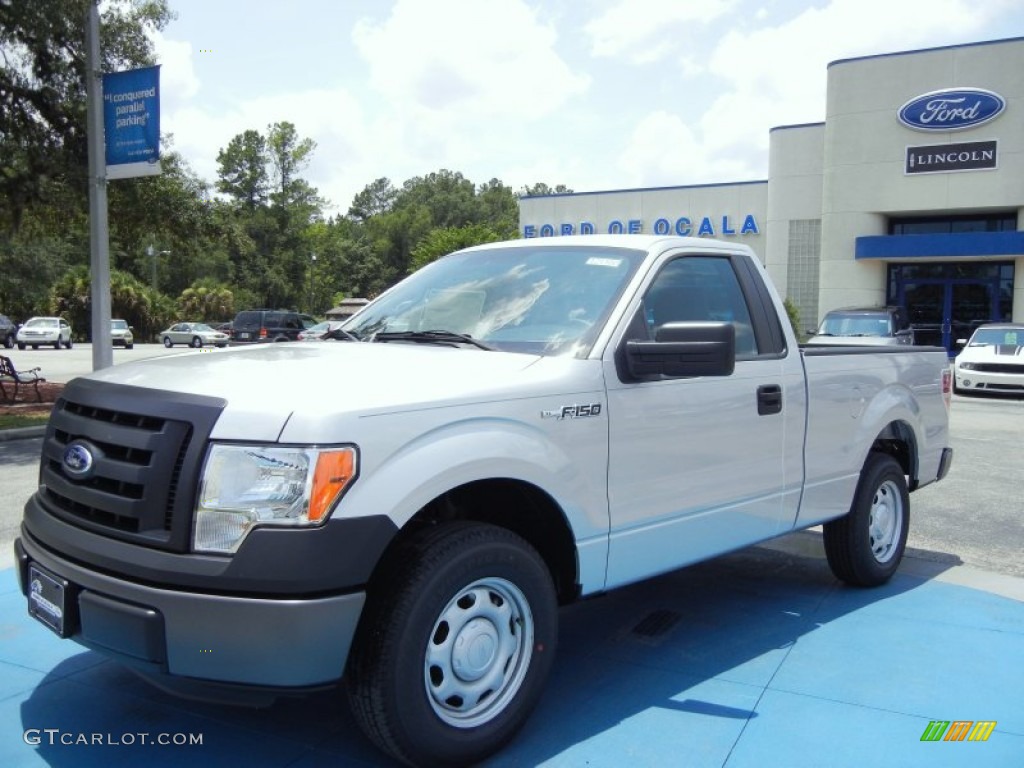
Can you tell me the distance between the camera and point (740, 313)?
4555 mm

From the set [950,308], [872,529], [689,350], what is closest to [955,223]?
[950,308]

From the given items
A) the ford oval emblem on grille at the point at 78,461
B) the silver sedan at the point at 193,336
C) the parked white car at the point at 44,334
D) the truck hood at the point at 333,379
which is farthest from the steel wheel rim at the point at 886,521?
the silver sedan at the point at 193,336

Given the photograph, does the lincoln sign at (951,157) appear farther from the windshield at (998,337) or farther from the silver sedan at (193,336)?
the silver sedan at (193,336)

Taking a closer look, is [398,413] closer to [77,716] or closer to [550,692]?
[550,692]

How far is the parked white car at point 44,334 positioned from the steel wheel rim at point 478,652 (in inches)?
1642

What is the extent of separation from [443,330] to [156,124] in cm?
995

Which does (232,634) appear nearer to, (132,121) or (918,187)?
(132,121)

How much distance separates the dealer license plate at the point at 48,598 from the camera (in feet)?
9.63

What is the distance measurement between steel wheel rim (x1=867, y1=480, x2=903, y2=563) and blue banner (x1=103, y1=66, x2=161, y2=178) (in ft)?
34.8

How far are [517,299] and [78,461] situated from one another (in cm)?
191

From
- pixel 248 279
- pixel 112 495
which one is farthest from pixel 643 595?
pixel 248 279

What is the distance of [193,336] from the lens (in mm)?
45406

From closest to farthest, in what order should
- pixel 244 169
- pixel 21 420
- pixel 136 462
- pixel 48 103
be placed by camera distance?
pixel 136 462, pixel 21 420, pixel 48 103, pixel 244 169

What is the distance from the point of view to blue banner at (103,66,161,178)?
1216cm
